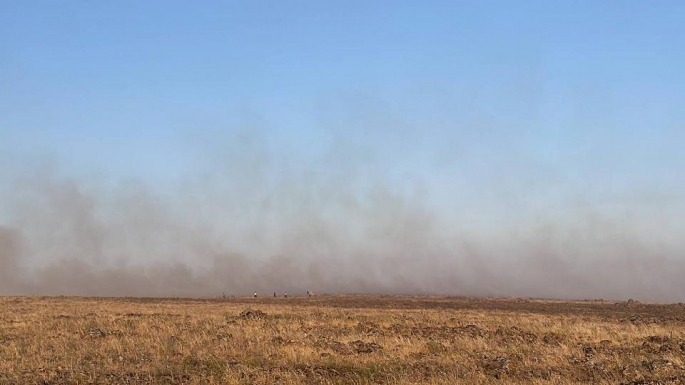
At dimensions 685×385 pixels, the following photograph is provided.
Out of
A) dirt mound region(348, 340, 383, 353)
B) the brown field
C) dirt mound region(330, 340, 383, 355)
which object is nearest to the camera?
the brown field

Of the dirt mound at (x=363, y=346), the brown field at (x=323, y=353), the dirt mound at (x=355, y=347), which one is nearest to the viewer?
the brown field at (x=323, y=353)

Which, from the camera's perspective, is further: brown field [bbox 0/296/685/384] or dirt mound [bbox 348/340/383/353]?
dirt mound [bbox 348/340/383/353]

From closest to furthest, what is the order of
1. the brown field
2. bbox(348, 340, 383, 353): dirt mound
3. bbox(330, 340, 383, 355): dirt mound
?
the brown field
bbox(330, 340, 383, 355): dirt mound
bbox(348, 340, 383, 353): dirt mound

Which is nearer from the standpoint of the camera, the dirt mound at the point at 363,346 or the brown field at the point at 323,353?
the brown field at the point at 323,353

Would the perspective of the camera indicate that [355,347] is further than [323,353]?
Yes

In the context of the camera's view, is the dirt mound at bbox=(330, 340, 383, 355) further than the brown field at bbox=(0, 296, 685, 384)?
Yes

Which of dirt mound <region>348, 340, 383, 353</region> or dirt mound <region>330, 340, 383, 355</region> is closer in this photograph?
dirt mound <region>330, 340, 383, 355</region>

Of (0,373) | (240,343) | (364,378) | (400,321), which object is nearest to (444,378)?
(364,378)

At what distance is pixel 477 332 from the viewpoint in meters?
26.5

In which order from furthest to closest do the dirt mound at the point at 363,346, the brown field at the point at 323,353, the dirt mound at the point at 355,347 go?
the dirt mound at the point at 363,346, the dirt mound at the point at 355,347, the brown field at the point at 323,353

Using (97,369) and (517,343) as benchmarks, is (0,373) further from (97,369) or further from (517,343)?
(517,343)

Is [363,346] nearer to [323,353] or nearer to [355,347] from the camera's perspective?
[355,347]

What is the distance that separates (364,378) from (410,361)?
316 centimetres

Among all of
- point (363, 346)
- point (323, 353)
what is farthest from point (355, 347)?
point (323, 353)
